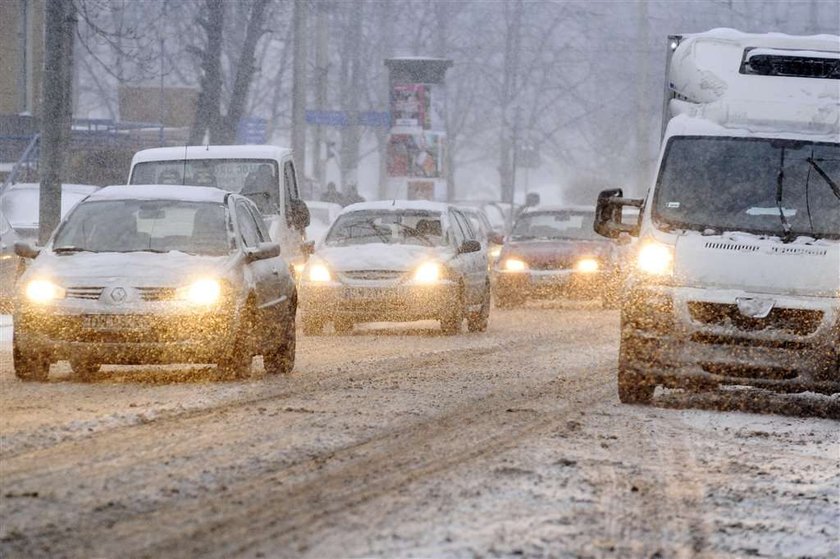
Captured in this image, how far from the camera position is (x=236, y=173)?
863 inches

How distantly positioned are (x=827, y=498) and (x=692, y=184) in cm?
485

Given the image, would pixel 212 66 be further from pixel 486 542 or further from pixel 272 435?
pixel 486 542

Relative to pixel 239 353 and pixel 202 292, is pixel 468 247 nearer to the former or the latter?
pixel 239 353

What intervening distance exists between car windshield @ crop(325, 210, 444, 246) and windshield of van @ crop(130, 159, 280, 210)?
3.04ft

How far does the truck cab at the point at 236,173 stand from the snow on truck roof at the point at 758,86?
27.4 ft

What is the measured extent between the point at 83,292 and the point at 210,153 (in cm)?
887

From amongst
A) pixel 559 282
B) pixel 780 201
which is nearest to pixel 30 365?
pixel 780 201

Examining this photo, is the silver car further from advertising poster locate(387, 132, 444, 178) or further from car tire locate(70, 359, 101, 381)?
advertising poster locate(387, 132, 444, 178)

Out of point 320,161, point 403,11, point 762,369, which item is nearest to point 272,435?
point 762,369

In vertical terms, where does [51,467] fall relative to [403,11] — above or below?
below

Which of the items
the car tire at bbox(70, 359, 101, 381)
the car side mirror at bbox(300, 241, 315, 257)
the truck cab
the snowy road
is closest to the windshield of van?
the truck cab

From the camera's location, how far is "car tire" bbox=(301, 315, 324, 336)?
20.6 m

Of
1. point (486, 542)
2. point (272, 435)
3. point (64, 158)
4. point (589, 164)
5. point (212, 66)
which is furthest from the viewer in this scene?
point (589, 164)

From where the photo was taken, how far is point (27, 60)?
46688 millimetres
